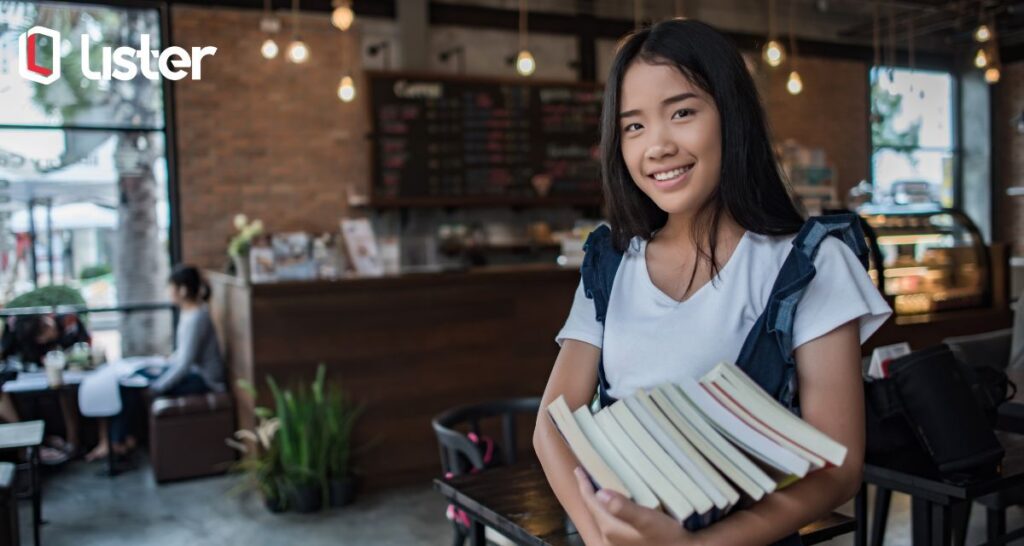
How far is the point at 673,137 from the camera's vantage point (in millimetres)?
1057

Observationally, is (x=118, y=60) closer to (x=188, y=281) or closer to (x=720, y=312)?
(x=720, y=312)

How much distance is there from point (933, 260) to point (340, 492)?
11.3ft

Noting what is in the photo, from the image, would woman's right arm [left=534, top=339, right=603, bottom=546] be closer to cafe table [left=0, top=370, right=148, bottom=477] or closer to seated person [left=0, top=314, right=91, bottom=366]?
cafe table [left=0, top=370, right=148, bottom=477]

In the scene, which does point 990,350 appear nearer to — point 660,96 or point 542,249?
point 660,96

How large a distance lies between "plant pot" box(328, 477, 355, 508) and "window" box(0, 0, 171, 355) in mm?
2775

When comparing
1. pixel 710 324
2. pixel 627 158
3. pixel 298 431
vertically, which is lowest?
pixel 298 431

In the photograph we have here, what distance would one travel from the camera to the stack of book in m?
0.85

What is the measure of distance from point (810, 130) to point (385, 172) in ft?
15.4

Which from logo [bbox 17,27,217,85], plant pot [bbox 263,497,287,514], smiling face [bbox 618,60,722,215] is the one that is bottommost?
plant pot [bbox 263,497,287,514]

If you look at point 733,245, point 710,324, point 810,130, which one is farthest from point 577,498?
point 810,130

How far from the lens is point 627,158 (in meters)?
1.12

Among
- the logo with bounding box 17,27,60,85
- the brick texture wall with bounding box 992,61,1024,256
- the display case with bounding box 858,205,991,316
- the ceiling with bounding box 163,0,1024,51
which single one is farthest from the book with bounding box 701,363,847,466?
the brick texture wall with bounding box 992,61,1024,256

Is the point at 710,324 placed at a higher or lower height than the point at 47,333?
higher

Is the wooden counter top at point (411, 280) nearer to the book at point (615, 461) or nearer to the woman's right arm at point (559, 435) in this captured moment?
the woman's right arm at point (559, 435)
